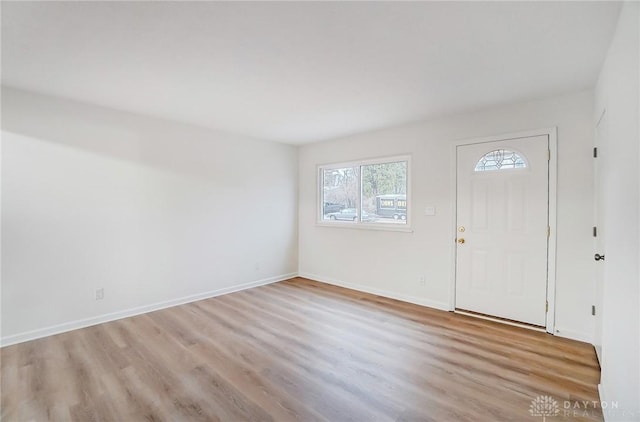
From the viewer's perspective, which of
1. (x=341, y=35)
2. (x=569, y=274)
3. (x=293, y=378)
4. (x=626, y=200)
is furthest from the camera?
(x=569, y=274)

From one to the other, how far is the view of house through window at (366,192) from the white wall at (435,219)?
18 cm

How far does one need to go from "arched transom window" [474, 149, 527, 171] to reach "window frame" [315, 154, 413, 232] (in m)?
0.90

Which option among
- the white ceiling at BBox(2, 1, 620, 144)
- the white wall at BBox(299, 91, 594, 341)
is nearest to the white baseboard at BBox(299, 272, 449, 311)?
the white wall at BBox(299, 91, 594, 341)

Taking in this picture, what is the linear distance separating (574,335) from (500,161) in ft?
6.26

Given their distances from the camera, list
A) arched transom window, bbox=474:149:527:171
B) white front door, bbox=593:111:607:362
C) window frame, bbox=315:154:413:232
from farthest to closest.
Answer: window frame, bbox=315:154:413:232
arched transom window, bbox=474:149:527:171
white front door, bbox=593:111:607:362

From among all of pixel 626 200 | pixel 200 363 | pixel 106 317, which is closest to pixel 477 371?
pixel 626 200

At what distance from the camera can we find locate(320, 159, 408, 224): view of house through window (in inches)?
169

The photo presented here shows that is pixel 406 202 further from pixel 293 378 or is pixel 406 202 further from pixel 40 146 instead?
pixel 40 146

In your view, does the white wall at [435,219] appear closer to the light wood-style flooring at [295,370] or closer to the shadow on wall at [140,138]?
the light wood-style flooring at [295,370]

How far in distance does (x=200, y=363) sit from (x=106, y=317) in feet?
5.60

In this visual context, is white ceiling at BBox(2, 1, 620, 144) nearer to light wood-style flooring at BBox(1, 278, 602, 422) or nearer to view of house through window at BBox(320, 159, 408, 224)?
view of house through window at BBox(320, 159, 408, 224)

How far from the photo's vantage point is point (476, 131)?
3.55m

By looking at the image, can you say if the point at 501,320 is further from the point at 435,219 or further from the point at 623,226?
the point at 623,226

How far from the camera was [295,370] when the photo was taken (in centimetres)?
240
